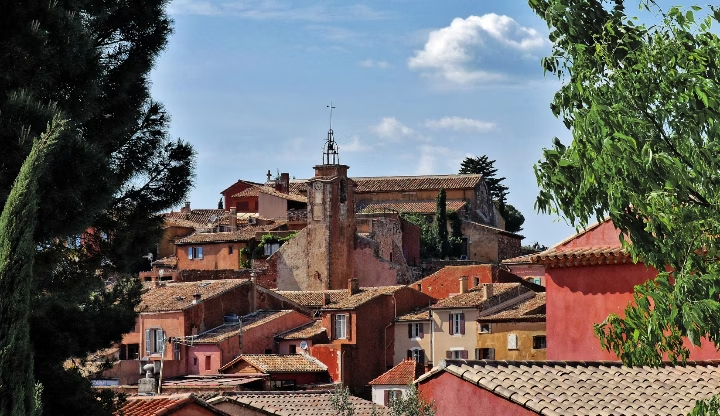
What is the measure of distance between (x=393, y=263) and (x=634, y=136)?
63.1 metres

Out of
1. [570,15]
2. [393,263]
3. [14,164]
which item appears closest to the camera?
[570,15]

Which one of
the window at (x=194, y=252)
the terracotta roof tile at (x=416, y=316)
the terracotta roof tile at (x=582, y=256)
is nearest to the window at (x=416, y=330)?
the terracotta roof tile at (x=416, y=316)

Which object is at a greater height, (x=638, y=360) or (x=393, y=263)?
(x=393, y=263)

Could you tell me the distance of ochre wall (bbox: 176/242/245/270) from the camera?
78.1 m

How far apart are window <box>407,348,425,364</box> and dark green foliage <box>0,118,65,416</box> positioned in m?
49.7

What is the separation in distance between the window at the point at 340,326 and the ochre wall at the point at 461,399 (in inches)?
1575

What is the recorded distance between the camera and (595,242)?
24.8 m

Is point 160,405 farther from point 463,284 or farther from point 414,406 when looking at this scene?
point 463,284

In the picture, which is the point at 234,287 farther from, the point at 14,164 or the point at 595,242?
the point at 14,164

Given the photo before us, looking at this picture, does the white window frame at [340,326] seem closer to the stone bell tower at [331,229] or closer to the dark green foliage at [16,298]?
the stone bell tower at [331,229]

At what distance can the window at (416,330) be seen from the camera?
60.9 meters

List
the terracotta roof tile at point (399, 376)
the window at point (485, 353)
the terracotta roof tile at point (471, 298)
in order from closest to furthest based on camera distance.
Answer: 1. the terracotta roof tile at point (399, 376)
2. the window at point (485, 353)
3. the terracotta roof tile at point (471, 298)

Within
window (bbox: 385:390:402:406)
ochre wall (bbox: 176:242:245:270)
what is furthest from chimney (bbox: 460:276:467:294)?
ochre wall (bbox: 176:242:245:270)

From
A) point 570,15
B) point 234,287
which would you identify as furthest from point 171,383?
point 570,15
